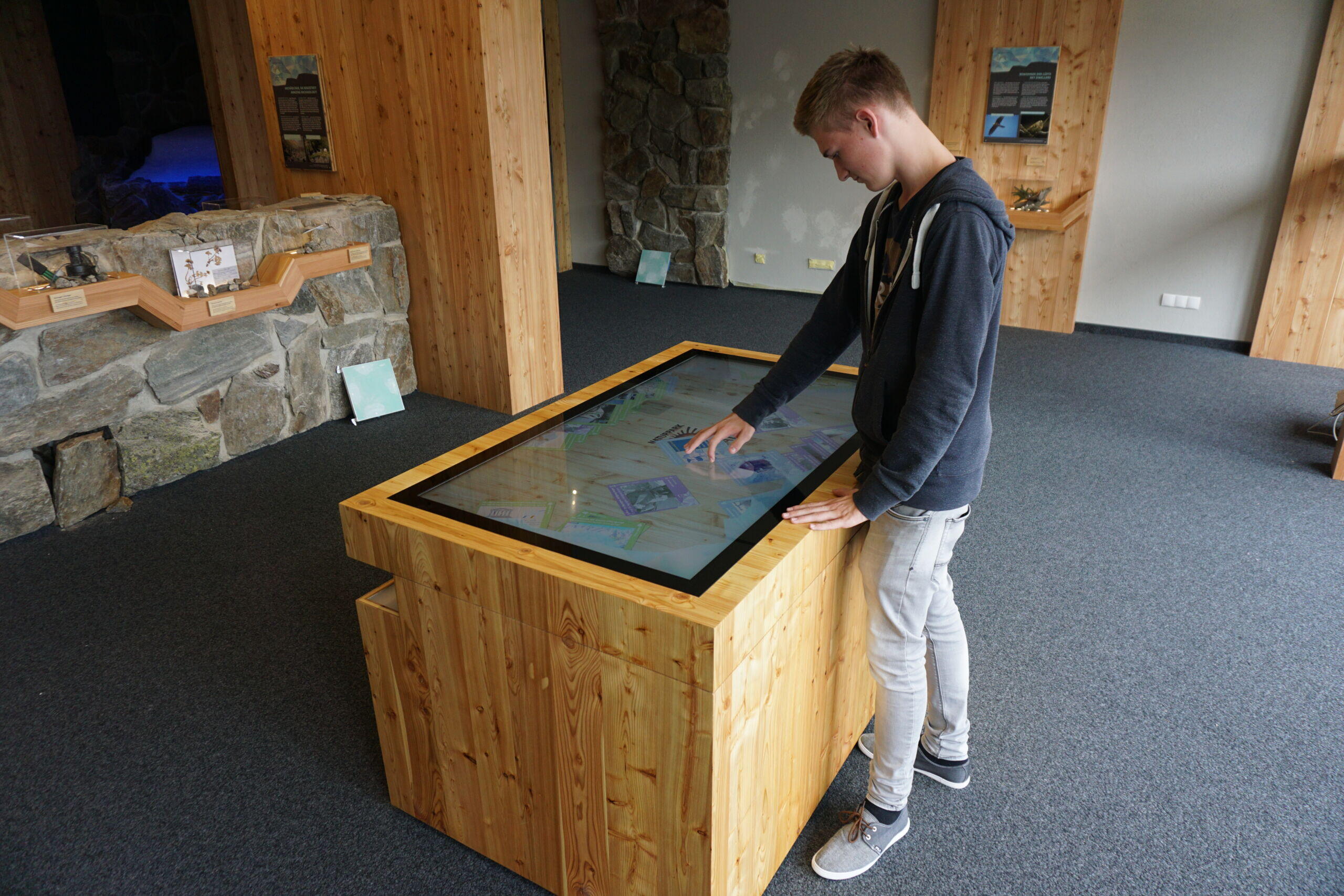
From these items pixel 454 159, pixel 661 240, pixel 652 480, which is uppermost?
pixel 454 159

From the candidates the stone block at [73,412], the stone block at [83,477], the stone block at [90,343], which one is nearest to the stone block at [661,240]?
the stone block at [90,343]

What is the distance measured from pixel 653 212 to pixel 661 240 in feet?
0.73

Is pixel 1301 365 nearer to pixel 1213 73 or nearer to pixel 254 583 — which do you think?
pixel 1213 73

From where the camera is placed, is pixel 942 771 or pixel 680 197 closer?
pixel 942 771

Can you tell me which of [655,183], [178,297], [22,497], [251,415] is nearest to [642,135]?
[655,183]

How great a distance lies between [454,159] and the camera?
12.0 ft

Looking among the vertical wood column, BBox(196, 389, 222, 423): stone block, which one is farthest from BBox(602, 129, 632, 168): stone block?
BBox(196, 389, 222, 423): stone block

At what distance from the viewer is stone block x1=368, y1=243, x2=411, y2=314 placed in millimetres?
3914

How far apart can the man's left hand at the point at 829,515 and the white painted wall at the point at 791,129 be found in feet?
15.4

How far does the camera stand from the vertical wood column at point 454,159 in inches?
139

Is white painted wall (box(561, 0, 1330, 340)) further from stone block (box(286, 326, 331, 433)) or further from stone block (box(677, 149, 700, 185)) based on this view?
stone block (box(286, 326, 331, 433))

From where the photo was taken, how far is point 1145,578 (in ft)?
8.80

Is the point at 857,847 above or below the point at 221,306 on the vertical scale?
below

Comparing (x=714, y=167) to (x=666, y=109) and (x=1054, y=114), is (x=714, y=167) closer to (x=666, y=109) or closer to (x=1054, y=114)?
(x=666, y=109)
